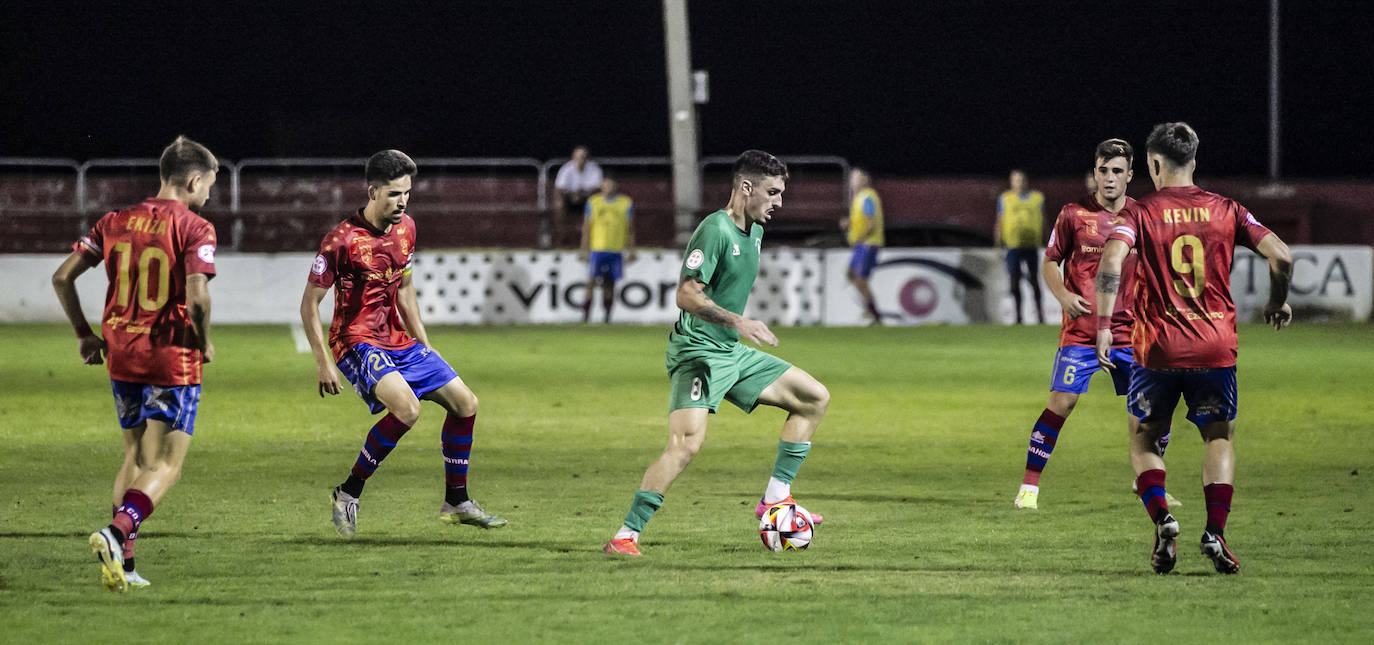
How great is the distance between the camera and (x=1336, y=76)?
40594 mm

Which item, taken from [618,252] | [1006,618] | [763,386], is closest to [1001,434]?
[763,386]

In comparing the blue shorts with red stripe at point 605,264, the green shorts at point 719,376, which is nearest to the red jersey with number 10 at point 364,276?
the green shorts at point 719,376

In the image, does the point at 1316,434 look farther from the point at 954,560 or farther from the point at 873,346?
the point at 873,346

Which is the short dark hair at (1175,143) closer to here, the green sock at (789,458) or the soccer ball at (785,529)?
the green sock at (789,458)

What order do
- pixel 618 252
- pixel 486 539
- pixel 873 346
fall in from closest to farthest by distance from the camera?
1. pixel 486 539
2. pixel 873 346
3. pixel 618 252

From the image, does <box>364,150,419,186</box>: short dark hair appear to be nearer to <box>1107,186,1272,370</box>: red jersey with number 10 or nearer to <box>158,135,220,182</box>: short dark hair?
<box>158,135,220,182</box>: short dark hair

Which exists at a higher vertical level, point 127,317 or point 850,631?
point 127,317

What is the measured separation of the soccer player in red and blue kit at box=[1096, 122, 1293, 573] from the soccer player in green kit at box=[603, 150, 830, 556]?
4.89 ft

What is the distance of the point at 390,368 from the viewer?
823cm

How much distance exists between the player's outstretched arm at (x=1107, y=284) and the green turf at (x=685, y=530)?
97 centimetres

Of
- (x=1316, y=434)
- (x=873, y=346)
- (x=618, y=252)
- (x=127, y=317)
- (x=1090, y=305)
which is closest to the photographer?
(x=127, y=317)

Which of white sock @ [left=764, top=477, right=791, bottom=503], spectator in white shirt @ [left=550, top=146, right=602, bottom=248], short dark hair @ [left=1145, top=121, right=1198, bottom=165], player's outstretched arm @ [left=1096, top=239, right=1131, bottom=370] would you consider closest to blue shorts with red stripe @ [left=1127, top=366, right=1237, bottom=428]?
player's outstretched arm @ [left=1096, top=239, right=1131, bottom=370]

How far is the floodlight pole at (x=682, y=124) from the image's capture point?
24.8 metres

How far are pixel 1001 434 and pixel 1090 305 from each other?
357 centimetres
